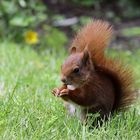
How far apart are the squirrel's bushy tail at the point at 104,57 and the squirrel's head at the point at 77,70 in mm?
111

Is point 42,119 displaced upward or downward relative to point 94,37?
downward

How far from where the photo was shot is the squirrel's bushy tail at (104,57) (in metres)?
3.38

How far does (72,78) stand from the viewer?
3.14 metres

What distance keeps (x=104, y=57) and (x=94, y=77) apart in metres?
0.19

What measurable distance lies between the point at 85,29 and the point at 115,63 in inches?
11.1

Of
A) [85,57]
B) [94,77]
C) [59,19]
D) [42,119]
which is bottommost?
[59,19]

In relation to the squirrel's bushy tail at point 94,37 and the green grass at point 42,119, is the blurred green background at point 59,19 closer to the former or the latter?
the green grass at point 42,119

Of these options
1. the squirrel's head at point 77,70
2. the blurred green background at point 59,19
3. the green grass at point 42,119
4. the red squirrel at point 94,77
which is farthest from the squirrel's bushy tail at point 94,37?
the blurred green background at point 59,19

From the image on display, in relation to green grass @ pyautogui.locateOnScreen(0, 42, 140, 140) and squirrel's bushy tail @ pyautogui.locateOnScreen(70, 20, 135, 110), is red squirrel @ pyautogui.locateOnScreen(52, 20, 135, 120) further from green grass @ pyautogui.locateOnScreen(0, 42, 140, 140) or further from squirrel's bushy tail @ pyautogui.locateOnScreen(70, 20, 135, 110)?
green grass @ pyautogui.locateOnScreen(0, 42, 140, 140)

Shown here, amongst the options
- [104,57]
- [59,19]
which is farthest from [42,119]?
[59,19]

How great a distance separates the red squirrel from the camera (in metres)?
3.16

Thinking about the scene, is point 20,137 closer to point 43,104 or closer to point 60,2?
point 43,104

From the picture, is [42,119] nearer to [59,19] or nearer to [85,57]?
[85,57]

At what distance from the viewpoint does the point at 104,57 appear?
339 centimetres
